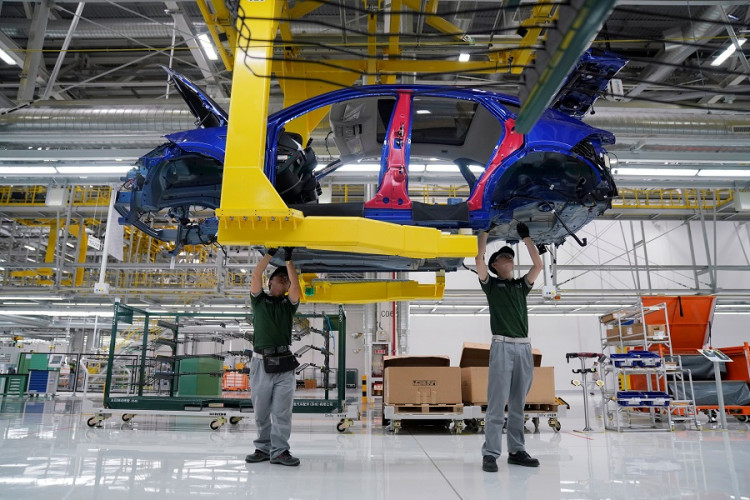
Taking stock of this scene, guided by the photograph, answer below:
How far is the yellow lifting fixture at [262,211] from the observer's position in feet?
9.66

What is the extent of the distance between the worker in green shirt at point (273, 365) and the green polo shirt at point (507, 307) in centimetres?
154

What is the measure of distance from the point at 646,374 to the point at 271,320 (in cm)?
669

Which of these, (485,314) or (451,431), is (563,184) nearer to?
(451,431)

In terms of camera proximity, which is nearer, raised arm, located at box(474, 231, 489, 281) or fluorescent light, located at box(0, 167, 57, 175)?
raised arm, located at box(474, 231, 489, 281)

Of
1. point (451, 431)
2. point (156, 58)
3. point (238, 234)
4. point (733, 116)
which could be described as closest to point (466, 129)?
point (238, 234)

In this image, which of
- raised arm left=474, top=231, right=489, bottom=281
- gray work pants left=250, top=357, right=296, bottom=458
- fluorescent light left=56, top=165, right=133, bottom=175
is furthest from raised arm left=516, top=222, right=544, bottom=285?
fluorescent light left=56, top=165, right=133, bottom=175

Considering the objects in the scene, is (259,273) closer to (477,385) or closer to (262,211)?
(262,211)

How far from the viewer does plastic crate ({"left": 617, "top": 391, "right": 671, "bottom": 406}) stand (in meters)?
6.75

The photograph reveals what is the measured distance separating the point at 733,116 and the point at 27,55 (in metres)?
10.5

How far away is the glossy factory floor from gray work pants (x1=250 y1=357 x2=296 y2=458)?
20 cm

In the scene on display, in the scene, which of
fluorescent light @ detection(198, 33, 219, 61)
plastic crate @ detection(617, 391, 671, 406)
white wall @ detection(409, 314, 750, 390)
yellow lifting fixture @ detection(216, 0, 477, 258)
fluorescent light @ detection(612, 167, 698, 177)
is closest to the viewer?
yellow lifting fixture @ detection(216, 0, 477, 258)

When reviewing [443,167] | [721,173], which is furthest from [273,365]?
[721,173]

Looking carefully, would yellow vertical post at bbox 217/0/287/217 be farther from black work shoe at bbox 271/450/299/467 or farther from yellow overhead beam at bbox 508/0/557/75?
yellow overhead beam at bbox 508/0/557/75

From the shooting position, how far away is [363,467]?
148 inches
